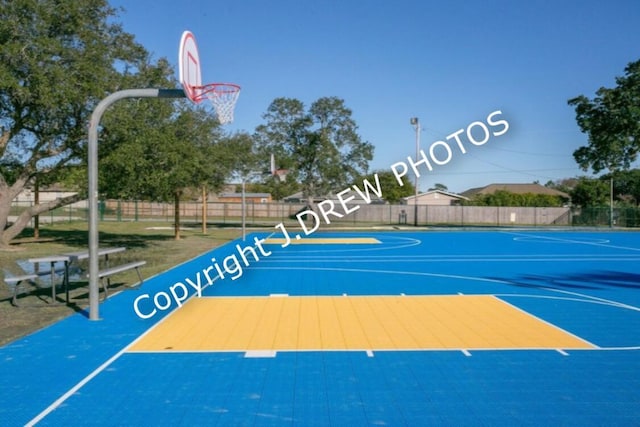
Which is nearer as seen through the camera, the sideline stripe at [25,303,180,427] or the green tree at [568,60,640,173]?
the sideline stripe at [25,303,180,427]

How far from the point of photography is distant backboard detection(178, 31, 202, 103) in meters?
9.40

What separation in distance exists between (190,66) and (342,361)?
5754mm

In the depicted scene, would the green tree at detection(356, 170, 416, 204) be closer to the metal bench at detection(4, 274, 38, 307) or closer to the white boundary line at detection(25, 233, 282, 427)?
the metal bench at detection(4, 274, 38, 307)

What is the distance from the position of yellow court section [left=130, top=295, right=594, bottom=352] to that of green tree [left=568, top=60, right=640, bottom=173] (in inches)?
1356

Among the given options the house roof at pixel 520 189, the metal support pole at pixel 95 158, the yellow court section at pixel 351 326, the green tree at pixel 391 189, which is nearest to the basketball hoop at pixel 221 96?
the metal support pole at pixel 95 158

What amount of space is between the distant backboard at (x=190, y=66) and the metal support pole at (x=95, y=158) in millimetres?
240

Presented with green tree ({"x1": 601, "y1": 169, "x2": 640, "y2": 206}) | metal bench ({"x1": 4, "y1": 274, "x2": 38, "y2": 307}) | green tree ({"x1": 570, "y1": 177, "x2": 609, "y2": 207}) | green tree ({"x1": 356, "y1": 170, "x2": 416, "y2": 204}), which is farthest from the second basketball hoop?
green tree ({"x1": 356, "y1": 170, "x2": 416, "y2": 204})

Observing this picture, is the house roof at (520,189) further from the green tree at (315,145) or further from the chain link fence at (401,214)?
the green tree at (315,145)

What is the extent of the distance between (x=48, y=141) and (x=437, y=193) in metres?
58.3

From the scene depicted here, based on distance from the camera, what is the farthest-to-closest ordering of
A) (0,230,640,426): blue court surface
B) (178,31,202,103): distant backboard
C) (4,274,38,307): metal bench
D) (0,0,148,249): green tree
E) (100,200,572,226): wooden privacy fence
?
(100,200,572,226): wooden privacy fence
(0,0,148,249): green tree
(4,274,38,307): metal bench
(178,31,202,103): distant backboard
(0,230,640,426): blue court surface

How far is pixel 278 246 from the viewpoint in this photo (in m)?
26.5

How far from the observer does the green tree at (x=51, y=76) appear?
62.0 ft

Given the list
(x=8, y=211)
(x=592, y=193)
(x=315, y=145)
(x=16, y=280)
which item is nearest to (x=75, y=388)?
(x=16, y=280)

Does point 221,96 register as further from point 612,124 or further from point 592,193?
point 592,193
